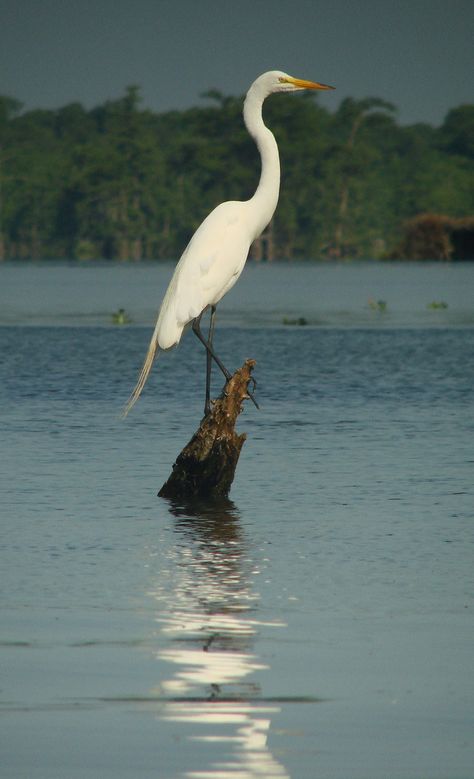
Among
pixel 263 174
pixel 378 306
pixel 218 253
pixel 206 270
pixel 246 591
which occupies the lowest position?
pixel 246 591

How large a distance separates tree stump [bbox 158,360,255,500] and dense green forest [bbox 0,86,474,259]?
9501 cm

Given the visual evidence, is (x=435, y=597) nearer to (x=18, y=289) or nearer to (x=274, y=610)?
(x=274, y=610)

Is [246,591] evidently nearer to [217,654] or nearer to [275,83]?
[217,654]

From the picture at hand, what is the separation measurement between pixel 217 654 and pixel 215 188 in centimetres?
10184

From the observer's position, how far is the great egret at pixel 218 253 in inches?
438

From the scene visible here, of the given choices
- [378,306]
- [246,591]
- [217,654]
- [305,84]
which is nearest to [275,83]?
[305,84]

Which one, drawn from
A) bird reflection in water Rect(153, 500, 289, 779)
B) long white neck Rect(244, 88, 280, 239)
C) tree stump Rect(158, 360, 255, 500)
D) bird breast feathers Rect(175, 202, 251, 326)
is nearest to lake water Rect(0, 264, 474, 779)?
bird reflection in water Rect(153, 500, 289, 779)

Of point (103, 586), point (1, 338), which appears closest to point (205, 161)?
point (1, 338)

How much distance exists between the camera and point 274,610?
7.11 meters

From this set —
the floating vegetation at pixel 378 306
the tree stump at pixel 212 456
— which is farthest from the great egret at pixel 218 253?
the floating vegetation at pixel 378 306

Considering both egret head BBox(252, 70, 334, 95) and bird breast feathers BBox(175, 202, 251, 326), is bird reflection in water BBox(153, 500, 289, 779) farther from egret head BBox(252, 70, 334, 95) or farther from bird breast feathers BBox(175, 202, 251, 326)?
egret head BBox(252, 70, 334, 95)

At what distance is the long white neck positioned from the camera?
11914 millimetres

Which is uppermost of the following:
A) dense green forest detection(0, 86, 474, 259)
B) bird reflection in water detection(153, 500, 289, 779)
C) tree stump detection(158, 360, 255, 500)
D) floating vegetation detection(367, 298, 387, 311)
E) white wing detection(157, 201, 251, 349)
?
dense green forest detection(0, 86, 474, 259)

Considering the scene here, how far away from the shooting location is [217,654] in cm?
→ 622
